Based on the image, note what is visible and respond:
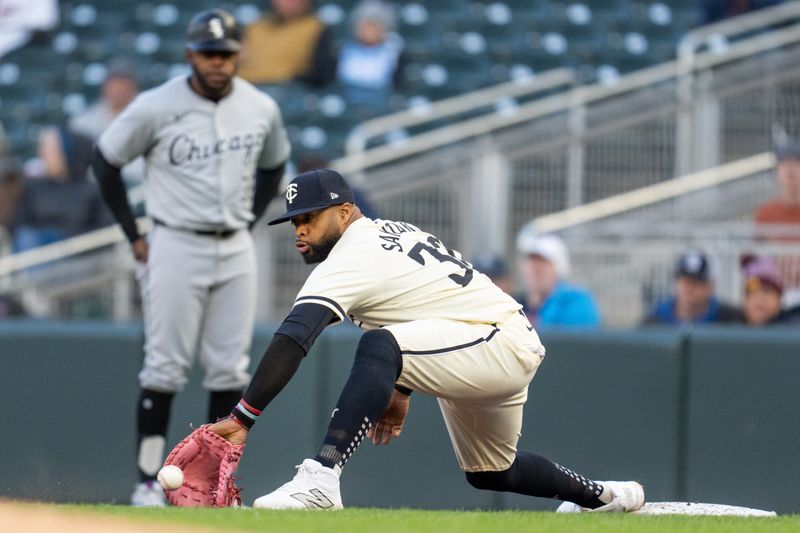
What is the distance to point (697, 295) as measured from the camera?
723cm

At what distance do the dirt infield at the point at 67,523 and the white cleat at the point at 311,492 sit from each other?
0.49m

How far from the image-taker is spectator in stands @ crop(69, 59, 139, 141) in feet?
31.6

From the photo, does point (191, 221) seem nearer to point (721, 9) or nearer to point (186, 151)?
point (186, 151)

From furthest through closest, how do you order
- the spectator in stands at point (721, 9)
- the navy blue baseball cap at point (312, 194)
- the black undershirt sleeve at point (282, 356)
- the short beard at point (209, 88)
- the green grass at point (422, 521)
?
the spectator in stands at point (721, 9), the short beard at point (209, 88), the navy blue baseball cap at point (312, 194), the black undershirt sleeve at point (282, 356), the green grass at point (422, 521)

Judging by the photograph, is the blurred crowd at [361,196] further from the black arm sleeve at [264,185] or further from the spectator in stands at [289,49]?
the black arm sleeve at [264,185]

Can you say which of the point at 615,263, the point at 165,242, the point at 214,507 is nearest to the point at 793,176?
the point at 615,263

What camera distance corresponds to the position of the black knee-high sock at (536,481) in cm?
488

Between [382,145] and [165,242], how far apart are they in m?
4.39

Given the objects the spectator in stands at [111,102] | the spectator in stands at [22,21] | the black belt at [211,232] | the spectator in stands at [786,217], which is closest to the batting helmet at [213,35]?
the black belt at [211,232]

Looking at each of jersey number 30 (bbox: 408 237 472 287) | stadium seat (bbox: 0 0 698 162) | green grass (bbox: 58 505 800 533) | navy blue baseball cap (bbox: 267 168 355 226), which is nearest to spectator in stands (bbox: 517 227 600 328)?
jersey number 30 (bbox: 408 237 472 287)

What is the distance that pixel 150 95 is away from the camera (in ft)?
19.6

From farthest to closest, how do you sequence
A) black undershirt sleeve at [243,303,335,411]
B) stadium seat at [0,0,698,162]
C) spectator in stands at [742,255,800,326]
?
stadium seat at [0,0,698,162] → spectator in stands at [742,255,800,326] → black undershirt sleeve at [243,303,335,411]

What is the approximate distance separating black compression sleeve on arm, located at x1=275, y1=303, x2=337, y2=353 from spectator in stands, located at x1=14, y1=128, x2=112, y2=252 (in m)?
4.72

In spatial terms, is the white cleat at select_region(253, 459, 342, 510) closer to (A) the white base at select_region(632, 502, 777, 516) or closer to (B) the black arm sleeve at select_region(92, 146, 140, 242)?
(A) the white base at select_region(632, 502, 777, 516)
